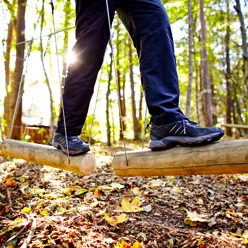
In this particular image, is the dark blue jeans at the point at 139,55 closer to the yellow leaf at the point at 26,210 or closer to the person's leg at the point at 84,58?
the person's leg at the point at 84,58

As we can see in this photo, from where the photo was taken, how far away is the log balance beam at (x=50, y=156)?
182 centimetres

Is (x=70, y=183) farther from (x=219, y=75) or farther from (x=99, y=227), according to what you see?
(x=219, y=75)

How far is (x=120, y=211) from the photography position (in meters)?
2.29

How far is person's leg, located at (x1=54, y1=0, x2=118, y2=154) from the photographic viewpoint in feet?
5.77

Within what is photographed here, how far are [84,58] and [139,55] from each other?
353 millimetres

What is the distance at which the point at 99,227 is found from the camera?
1.99 metres

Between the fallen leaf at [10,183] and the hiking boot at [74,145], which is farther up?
the hiking boot at [74,145]

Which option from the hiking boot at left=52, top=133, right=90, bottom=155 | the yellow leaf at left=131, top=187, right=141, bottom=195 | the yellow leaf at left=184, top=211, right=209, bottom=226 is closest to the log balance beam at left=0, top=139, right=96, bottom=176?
the hiking boot at left=52, top=133, right=90, bottom=155

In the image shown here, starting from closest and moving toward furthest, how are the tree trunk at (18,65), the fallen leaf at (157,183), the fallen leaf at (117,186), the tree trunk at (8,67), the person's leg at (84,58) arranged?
the person's leg at (84,58) → the fallen leaf at (117,186) → the fallen leaf at (157,183) → the tree trunk at (18,65) → the tree trunk at (8,67)

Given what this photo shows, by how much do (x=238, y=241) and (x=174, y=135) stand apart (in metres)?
0.95

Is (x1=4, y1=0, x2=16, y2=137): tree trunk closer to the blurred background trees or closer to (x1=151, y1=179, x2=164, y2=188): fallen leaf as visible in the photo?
the blurred background trees

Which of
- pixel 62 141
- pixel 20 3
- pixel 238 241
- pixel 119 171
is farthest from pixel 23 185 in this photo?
pixel 20 3

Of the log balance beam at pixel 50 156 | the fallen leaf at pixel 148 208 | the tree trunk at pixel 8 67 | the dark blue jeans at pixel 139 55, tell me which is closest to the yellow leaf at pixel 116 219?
the fallen leaf at pixel 148 208

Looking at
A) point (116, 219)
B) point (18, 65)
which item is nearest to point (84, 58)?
point (116, 219)
